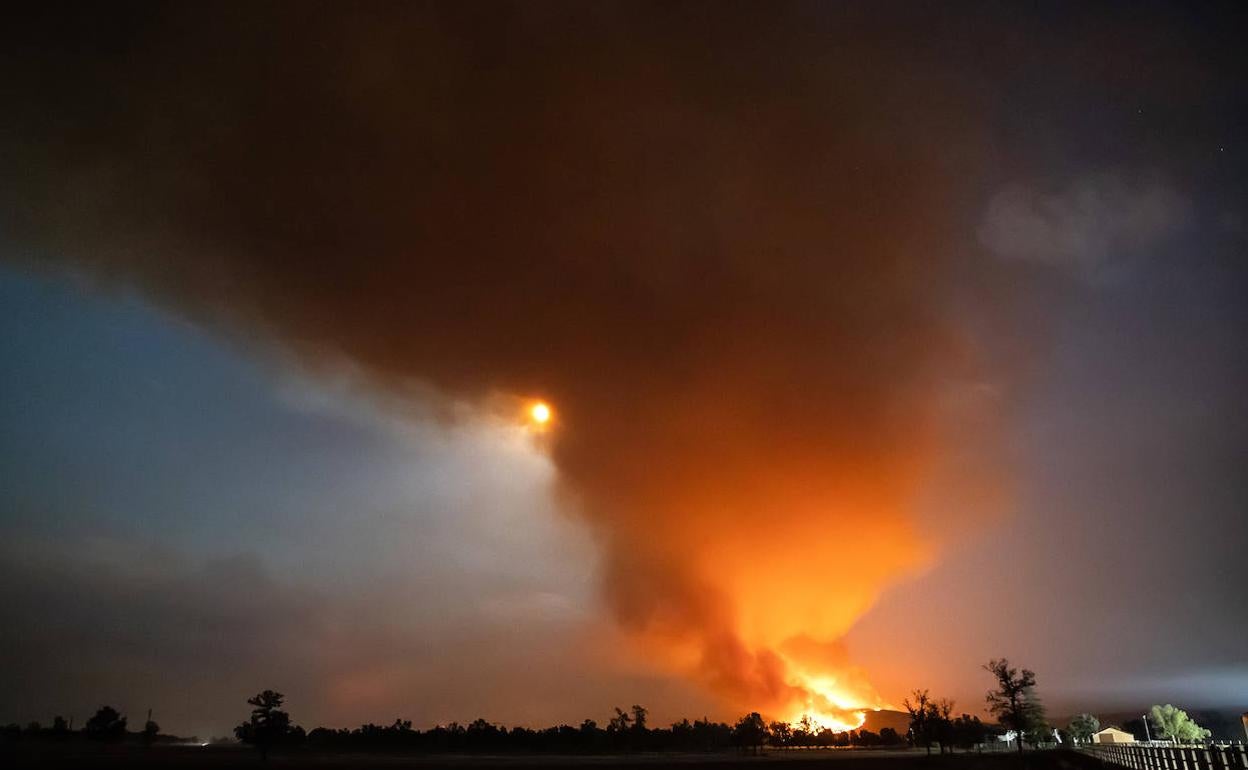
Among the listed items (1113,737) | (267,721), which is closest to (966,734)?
(1113,737)

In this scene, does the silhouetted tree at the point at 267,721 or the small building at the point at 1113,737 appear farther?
the small building at the point at 1113,737

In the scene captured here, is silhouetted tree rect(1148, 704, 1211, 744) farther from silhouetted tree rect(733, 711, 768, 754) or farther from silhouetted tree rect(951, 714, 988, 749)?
silhouetted tree rect(733, 711, 768, 754)

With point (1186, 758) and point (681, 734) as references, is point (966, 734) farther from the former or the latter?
point (1186, 758)

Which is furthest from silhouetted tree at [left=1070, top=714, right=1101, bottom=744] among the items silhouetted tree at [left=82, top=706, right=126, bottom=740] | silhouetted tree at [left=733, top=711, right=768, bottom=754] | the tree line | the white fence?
silhouetted tree at [left=82, top=706, right=126, bottom=740]

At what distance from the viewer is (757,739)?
5925 inches

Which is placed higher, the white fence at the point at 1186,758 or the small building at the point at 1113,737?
the white fence at the point at 1186,758

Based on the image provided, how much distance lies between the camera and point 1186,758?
26.3 m

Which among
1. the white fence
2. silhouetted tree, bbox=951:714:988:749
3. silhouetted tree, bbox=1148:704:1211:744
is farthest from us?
silhouetted tree, bbox=951:714:988:749

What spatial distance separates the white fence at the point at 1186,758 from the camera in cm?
2295

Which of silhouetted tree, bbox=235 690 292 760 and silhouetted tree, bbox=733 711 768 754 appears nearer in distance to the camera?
silhouetted tree, bbox=235 690 292 760

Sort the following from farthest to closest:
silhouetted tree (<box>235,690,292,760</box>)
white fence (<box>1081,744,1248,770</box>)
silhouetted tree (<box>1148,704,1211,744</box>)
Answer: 1. silhouetted tree (<box>1148,704,1211,744</box>)
2. silhouetted tree (<box>235,690,292,760</box>)
3. white fence (<box>1081,744,1248,770</box>)

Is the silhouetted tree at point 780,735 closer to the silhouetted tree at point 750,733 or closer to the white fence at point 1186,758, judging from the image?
the silhouetted tree at point 750,733

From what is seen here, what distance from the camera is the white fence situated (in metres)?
23.0

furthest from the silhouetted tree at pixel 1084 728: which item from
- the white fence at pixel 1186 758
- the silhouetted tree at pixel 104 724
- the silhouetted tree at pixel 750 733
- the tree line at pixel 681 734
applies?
the silhouetted tree at pixel 104 724
